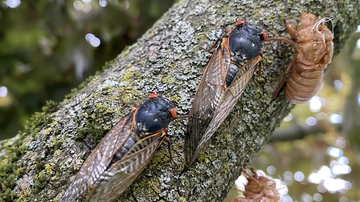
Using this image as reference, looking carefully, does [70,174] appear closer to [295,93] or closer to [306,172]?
[295,93]

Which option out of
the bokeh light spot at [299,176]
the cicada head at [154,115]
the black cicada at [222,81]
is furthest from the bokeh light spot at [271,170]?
the cicada head at [154,115]

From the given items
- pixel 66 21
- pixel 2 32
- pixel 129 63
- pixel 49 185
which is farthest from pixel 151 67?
pixel 2 32

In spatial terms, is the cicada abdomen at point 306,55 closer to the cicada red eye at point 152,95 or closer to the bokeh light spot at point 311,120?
the cicada red eye at point 152,95

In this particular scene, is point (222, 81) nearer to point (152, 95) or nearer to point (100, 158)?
point (152, 95)

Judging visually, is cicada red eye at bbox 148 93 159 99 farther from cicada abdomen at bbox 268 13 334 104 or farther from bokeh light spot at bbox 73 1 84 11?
bokeh light spot at bbox 73 1 84 11

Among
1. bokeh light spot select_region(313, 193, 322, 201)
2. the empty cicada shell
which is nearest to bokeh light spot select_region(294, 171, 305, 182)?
bokeh light spot select_region(313, 193, 322, 201)
